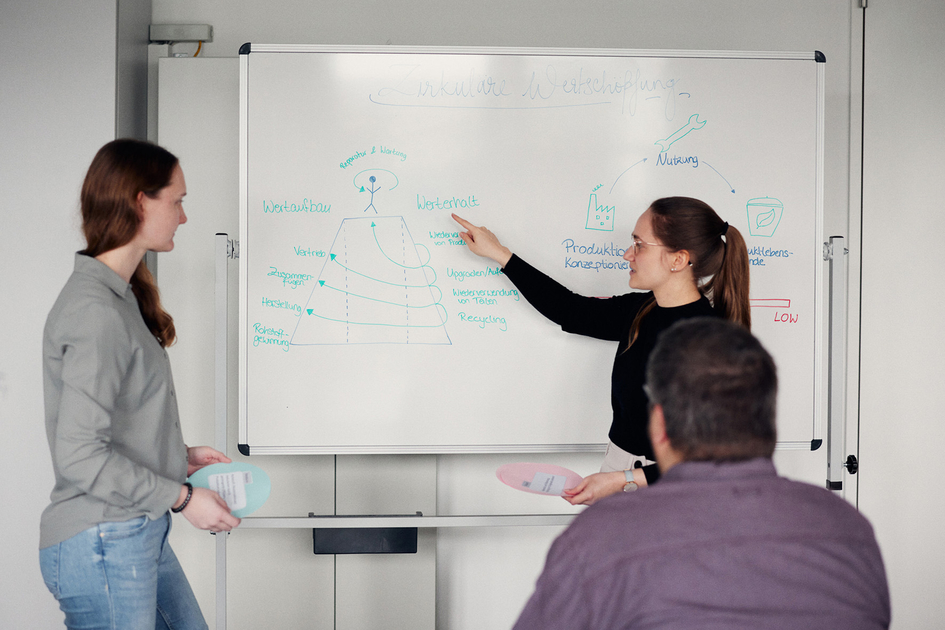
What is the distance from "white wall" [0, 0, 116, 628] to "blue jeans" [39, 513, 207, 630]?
3.88ft

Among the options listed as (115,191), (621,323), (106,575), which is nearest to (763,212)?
(621,323)

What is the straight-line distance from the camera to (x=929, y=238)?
2.49m

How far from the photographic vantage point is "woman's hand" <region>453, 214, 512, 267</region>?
196 centimetres

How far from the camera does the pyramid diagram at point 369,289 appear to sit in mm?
1993

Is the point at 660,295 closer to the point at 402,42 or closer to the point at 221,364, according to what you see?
the point at 221,364

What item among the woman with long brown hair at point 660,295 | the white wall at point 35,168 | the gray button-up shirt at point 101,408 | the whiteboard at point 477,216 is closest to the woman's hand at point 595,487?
the woman with long brown hair at point 660,295

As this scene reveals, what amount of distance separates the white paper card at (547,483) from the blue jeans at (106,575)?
0.85 m

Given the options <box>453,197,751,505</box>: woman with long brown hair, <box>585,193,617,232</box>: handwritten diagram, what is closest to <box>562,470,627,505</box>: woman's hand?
<box>453,197,751,505</box>: woman with long brown hair

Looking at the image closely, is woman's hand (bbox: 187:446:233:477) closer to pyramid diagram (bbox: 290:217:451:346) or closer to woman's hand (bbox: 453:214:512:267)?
pyramid diagram (bbox: 290:217:451:346)

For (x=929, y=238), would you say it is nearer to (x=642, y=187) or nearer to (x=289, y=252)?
(x=642, y=187)

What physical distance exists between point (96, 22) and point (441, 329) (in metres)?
1.56

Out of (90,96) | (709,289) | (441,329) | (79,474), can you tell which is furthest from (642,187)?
(90,96)

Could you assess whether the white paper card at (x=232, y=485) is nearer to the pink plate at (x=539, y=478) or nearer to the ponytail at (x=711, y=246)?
the pink plate at (x=539, y=478)

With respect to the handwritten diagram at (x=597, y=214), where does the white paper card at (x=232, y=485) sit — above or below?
below
